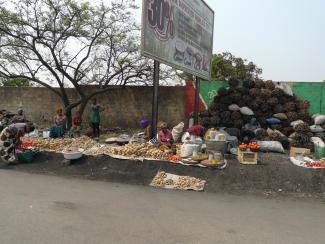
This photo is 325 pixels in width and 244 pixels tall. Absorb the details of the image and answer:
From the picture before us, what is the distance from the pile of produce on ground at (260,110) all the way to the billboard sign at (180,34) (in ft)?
4.53

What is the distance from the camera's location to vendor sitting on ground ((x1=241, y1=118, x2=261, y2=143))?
13.5 metres

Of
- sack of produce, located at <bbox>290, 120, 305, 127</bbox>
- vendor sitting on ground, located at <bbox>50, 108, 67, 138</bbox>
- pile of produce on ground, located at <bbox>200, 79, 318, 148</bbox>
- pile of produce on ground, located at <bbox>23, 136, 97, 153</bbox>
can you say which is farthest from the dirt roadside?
pile of produce on ground, located at <bbox>200, 79, 318, 148</bbox>

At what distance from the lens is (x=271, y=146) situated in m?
12.4

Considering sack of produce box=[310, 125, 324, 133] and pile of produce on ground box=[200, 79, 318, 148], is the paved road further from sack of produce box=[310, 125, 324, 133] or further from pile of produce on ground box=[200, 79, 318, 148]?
Answer: pile of produce on ground box=[200, 79, 318, 148]

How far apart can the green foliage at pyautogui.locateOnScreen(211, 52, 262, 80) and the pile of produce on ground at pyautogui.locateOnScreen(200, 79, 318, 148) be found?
29.5 feet

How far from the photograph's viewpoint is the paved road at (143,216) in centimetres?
514

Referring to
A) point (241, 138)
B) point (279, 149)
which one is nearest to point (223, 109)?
point (241, 138)

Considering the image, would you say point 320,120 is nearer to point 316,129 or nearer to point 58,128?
point 316,129

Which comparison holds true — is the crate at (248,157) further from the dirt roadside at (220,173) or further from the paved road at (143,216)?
the paved road at (143,216)

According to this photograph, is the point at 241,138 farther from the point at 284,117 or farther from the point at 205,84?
the point at 205,84

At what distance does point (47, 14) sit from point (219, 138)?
9.11 m

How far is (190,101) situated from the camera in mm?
16672

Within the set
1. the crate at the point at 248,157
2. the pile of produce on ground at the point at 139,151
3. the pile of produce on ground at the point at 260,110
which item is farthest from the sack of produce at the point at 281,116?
the pile of produce on ground at the point at 139,151

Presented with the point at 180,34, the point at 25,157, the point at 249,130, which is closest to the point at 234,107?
the point at 249,130
